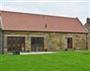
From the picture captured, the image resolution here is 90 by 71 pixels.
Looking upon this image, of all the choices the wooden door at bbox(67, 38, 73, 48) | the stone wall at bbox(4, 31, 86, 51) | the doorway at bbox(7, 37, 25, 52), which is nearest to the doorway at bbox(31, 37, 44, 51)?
the stone wall at bbox(4, 31, 86, 51)

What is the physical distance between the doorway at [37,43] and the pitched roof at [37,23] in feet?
4.92

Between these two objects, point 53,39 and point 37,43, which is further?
point 53,39

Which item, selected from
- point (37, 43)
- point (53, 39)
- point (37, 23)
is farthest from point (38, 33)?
point (53, 39)

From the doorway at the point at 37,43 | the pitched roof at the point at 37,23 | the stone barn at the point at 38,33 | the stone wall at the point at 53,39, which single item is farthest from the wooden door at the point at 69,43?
the doorway at the point at 37,43

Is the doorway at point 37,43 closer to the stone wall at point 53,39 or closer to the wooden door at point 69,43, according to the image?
the stone wall at point 53,39

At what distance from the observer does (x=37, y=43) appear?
42781mm

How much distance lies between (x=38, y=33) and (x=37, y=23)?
267 cm

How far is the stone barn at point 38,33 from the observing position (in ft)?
131

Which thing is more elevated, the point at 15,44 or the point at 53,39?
the point at 53,39

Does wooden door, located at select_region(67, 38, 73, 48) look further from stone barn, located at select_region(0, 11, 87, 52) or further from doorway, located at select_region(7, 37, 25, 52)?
doorway, located at select_region(7, 37, 25, 52)

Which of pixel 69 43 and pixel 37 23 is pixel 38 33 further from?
pixel 69 43

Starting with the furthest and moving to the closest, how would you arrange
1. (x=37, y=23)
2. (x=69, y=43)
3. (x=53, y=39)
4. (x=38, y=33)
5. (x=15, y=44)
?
(x=69, y=43) → (x=37, y=23) → (x=53, y=39) → (x=38, y=33) → (x=15, y=44)

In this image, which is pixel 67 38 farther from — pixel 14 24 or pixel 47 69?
pixel 47 69

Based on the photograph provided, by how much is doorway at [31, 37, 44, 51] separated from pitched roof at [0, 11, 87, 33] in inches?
59.0
